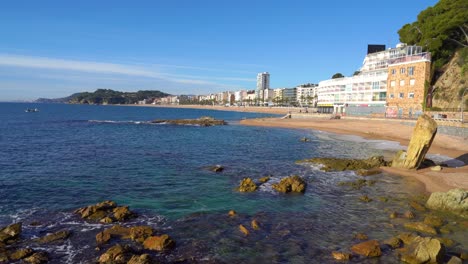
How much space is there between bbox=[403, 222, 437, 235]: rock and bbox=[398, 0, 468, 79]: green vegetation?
6736 centimetres

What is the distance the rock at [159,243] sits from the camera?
13344 mm

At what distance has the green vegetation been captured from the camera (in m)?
67.2

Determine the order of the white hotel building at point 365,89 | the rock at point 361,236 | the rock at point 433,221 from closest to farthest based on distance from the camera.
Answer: the rock at point 361,236 → the rock at point 433,221 → the white hotel building at point 365,89

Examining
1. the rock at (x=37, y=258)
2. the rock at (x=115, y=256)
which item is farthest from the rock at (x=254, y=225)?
the rock at (x=37, y=258)

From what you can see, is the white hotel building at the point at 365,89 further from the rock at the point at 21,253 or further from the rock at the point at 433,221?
the rock at the point at 21,253

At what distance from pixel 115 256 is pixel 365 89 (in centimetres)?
9451

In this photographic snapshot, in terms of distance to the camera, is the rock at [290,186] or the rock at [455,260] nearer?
the rock at [455,260]

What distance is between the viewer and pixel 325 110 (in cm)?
11656

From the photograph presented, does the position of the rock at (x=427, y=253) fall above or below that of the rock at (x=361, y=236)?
above

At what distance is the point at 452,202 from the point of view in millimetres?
17812

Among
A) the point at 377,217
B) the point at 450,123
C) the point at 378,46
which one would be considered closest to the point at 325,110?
the point at 378,46

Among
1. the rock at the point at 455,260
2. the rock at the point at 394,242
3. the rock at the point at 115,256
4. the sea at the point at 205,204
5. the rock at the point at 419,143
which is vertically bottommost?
the sea at the point at 205,204

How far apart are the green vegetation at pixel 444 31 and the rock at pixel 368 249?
71.2 m

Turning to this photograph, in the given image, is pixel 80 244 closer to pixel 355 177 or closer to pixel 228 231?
pixel 228 231
